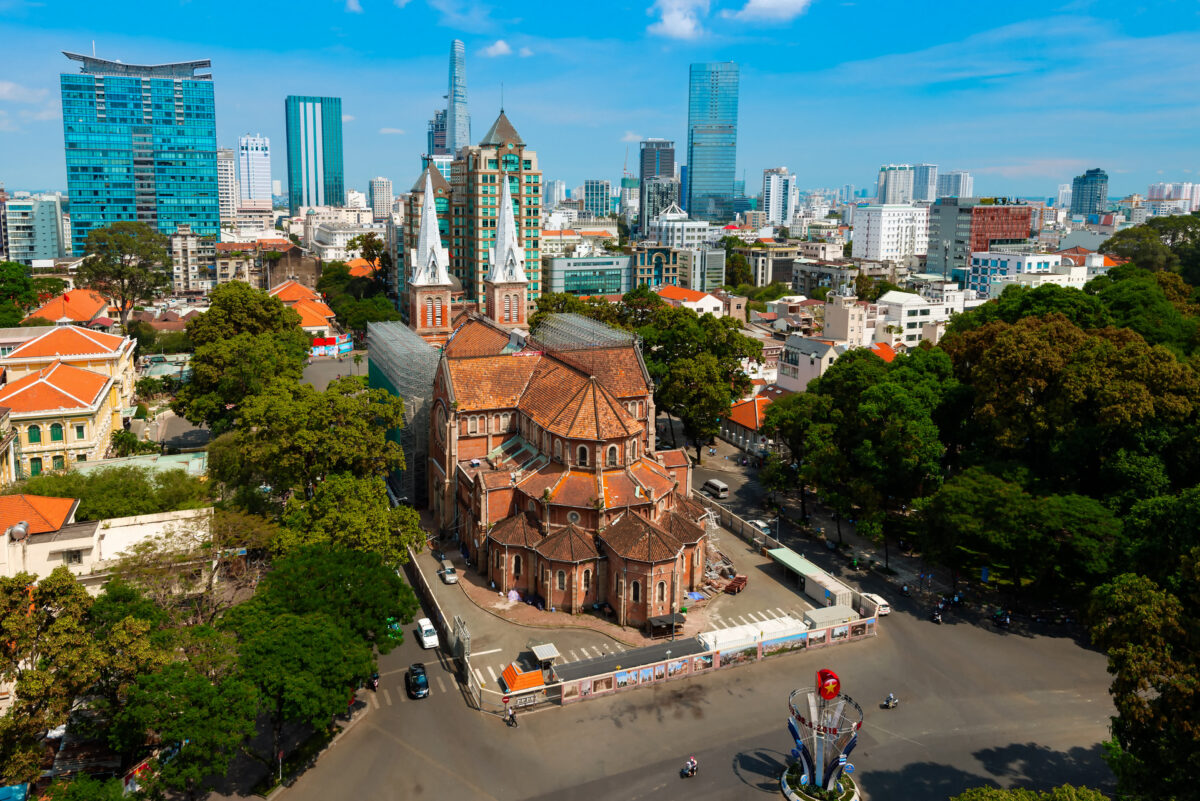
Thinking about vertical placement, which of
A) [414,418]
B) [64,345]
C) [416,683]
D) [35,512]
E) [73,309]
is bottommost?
[416,683]

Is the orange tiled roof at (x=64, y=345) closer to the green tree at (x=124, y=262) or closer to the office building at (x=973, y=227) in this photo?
the green tree at (x=124, y=262)

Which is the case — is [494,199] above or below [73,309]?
above

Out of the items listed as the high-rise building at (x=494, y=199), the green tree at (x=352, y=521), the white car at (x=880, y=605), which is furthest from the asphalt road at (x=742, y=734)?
the high-rise building at (x=494, y=199)

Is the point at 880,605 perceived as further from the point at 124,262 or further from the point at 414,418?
the point at 124,262

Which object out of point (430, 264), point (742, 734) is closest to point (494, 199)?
point (430, 264)

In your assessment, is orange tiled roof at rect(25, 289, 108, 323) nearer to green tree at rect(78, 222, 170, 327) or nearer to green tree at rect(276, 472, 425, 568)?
green tree at rect(78, 222, 170, 327)
